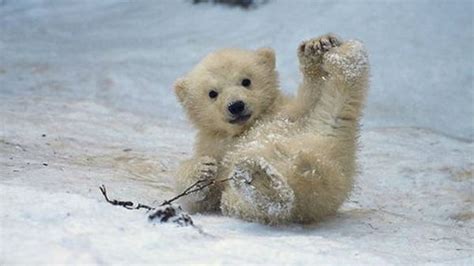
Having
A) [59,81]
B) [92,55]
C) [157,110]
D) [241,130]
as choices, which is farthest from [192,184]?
Answer: [92,55]

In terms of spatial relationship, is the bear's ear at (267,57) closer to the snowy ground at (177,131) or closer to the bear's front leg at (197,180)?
the bear's front leg at (197,180)

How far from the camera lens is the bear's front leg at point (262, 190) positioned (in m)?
3.63

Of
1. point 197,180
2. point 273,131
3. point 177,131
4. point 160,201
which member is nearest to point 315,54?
point 273,131

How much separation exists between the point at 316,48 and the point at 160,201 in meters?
1.21

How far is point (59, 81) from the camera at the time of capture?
8906 mm

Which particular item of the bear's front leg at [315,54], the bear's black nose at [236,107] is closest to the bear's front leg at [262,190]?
the bear's black nose at [236,107]

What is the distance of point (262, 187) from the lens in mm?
3662

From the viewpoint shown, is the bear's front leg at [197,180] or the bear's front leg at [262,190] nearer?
the bear's front leg at [262,190]

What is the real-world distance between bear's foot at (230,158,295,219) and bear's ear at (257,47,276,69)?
1.14m

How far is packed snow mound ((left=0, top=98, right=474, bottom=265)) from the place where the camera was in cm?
311

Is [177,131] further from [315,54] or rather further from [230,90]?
[315,54]

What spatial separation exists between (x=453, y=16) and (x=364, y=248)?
6703 mm

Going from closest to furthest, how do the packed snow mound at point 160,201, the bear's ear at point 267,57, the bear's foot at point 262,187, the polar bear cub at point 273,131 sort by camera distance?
the packed snow mound at point 160,201, the bear's foot at point 262,187, the polar bear cub at point 273,131, the bear's ear at point 267,57

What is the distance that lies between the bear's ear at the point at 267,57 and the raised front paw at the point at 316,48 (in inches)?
17.3
